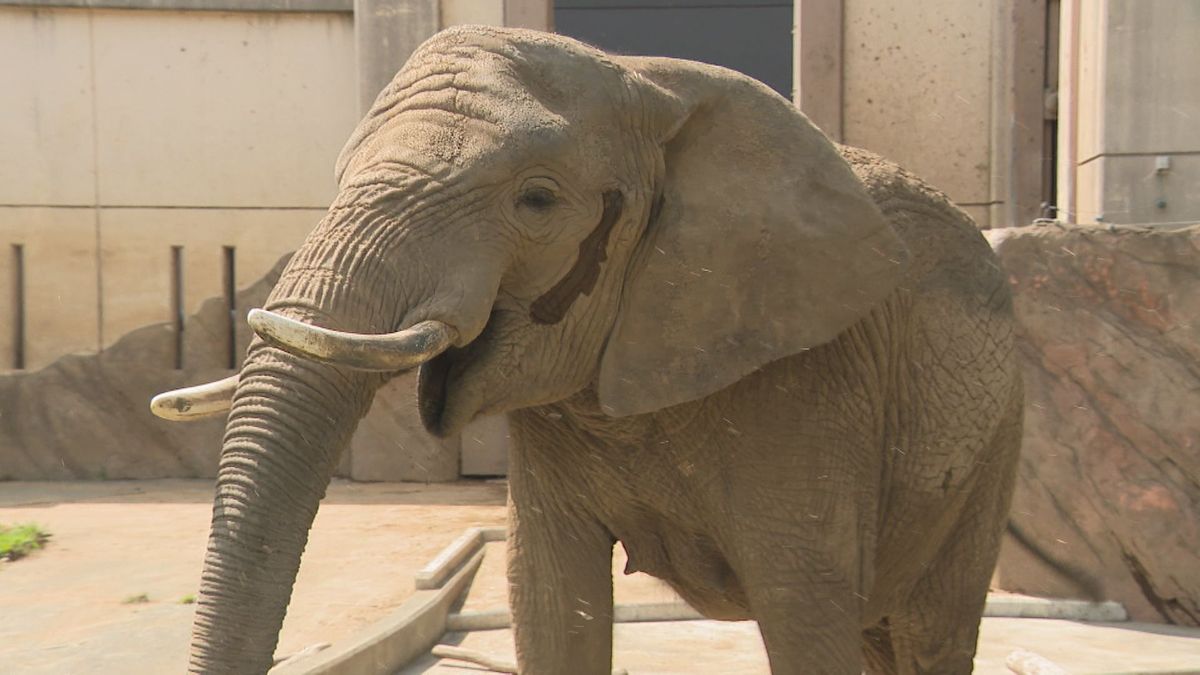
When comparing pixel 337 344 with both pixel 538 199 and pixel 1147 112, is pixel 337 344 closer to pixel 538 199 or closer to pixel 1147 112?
pixel 538 199

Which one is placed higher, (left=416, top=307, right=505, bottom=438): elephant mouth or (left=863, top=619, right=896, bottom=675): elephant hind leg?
(left=416, top=307, right=505, bottom=438): elephant mouth

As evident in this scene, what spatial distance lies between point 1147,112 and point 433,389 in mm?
6253

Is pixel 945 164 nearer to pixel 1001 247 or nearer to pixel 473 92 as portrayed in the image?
pixel 1001 247

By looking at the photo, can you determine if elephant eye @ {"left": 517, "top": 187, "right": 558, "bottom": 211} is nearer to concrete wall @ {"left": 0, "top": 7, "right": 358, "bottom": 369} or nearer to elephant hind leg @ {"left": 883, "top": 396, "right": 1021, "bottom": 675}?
elephant hind leg @ {"left": 883, "top": 396, "right": 1021, "bottom": 675}

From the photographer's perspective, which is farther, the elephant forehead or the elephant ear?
the elephant ear

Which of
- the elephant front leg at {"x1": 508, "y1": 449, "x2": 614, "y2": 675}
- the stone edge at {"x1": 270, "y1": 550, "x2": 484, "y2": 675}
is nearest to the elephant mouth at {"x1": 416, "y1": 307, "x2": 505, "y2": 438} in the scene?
the elephant front leg at {"x1": 508, "y1": 449, "x2": 614, "y2": 675}

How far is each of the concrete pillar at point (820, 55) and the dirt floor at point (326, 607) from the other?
359 centimetres

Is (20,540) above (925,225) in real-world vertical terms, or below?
below

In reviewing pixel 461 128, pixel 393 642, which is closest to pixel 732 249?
pixel 461 128

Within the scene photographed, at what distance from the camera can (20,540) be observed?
780 cm

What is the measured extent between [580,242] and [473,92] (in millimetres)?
340

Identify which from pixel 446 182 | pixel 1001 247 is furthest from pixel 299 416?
pixel 1001 247

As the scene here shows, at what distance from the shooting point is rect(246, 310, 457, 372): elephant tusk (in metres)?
2.16

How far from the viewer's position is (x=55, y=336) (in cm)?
1122
